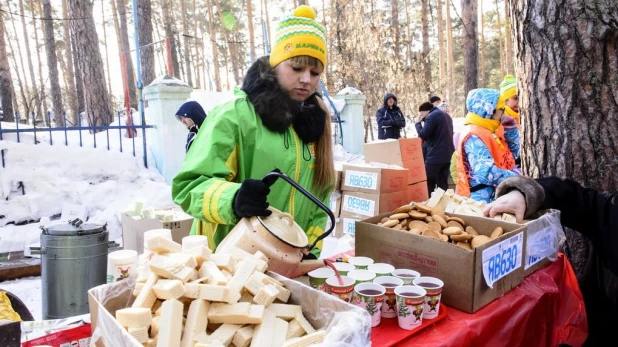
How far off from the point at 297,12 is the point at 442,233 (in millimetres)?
1300

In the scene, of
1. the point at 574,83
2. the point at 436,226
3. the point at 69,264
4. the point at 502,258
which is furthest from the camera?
the point at 69,264

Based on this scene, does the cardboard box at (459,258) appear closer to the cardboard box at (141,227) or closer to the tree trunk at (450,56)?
the cardboard box at (141,227)

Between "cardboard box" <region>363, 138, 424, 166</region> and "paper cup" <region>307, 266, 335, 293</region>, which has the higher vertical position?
"cardboard box" <region>363, 138, 424, 166</region>

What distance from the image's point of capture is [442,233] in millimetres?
1786

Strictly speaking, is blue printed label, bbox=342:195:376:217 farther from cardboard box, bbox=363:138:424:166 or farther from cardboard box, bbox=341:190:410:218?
cardboard box, bbox=363:138:424:166

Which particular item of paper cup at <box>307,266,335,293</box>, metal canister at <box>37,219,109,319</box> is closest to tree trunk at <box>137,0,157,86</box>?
metal canister at <box>37,219,109,319</box>

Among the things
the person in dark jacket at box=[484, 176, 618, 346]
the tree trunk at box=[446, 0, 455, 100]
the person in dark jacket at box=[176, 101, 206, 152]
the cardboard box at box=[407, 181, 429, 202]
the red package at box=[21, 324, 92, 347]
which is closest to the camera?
the red package at box=[21, 324, 92, 347]

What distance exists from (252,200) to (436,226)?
852 millimetres

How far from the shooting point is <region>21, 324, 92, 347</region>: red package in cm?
130

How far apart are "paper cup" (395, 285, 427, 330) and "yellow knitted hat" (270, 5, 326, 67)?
117 cm

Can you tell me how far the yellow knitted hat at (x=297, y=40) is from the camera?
199 cm

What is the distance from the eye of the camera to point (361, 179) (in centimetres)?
396

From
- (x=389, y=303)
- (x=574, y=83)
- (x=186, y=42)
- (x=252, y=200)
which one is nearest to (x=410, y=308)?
(x=389, y=303)

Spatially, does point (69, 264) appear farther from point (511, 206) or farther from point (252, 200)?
point (511, 206)
